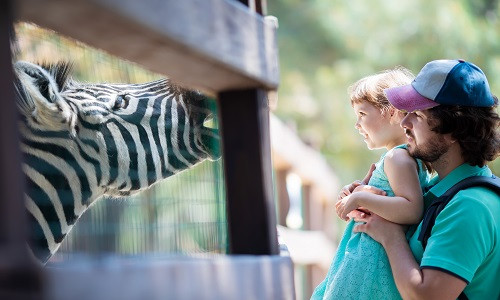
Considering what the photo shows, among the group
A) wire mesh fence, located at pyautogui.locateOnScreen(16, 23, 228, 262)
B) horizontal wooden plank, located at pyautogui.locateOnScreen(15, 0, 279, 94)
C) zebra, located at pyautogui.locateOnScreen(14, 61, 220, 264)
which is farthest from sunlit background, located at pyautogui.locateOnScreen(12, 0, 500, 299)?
horizontal wooden plank, located at pyautogui.locateOnScreen(15, 0, 279, 94)

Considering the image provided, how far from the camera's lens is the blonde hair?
2.53 metres

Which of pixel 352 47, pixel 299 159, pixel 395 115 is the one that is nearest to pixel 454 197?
pixel 395 115

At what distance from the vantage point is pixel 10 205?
99 cm

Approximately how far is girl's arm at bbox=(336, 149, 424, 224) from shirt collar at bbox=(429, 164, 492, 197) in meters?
0.04

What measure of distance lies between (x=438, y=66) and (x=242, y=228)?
0.82 m

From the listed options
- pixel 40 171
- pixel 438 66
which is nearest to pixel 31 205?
pixel 40 171

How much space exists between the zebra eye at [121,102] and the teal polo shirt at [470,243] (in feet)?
3.11

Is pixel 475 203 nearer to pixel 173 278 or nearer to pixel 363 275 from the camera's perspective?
pixel 363 275

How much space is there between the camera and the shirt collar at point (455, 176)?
225 cm

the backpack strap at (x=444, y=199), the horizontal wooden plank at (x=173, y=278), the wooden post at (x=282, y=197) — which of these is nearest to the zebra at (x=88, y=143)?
the backpack strap at (x=444, y=199)

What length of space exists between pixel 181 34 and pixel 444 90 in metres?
1.04

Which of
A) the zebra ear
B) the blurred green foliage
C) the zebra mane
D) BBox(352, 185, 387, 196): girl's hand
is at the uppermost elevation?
the blurred green foliage

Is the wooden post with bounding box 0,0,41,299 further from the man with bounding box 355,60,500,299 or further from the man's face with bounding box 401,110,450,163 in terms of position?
the man's face with bounding box 401,110,450,163

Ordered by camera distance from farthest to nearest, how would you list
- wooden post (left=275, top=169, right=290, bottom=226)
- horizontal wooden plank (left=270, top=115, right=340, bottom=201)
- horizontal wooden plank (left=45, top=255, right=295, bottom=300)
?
wooden post (left=275, top=169, right=290, bottom=226) < horizontal wooden plank (left=270, top=115, right=340, bottom=201) < horizontal wooden plank (left=45, top=255, right=295, bottom=300)
